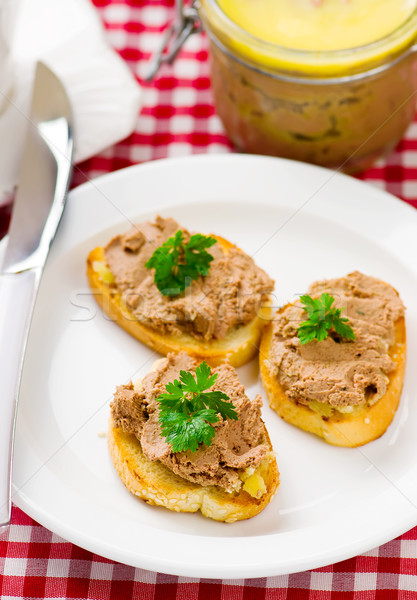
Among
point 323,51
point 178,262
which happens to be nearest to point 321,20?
point 323,51

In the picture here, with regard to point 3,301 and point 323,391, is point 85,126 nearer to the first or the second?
point 3,301

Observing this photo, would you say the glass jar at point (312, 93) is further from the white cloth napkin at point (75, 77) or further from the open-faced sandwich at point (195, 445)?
the open-faced sandwich at point (195, 445)

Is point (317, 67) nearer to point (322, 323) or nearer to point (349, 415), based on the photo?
point (322, 323)

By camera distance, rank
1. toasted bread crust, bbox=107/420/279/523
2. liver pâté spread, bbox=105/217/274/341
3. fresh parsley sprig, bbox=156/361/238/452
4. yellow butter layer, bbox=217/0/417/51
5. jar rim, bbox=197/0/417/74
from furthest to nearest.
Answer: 1. yellow butter layer, bbox=217/0/417/51
2. jar rim, bbox=197/0/417/74
3. liver pâté spread, bbox=105/217/274/341
4. toasted bread crust, bbox=107/420/279/523
5. fresh parsley sprig, bbox=156/361/238/452

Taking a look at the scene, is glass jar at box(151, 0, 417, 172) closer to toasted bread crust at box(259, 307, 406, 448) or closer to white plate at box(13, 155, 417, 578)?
white plate at box(13, 155, 417, 578)

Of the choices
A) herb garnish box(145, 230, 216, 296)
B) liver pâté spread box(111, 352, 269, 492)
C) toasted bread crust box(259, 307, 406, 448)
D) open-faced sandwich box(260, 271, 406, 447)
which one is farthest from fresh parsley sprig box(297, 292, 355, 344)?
herb garnish box(145, 230, 216, 296)

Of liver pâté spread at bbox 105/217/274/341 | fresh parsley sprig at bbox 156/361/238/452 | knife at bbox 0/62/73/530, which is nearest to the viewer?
fresh parsley sprig at bbox 156/361/238/452
